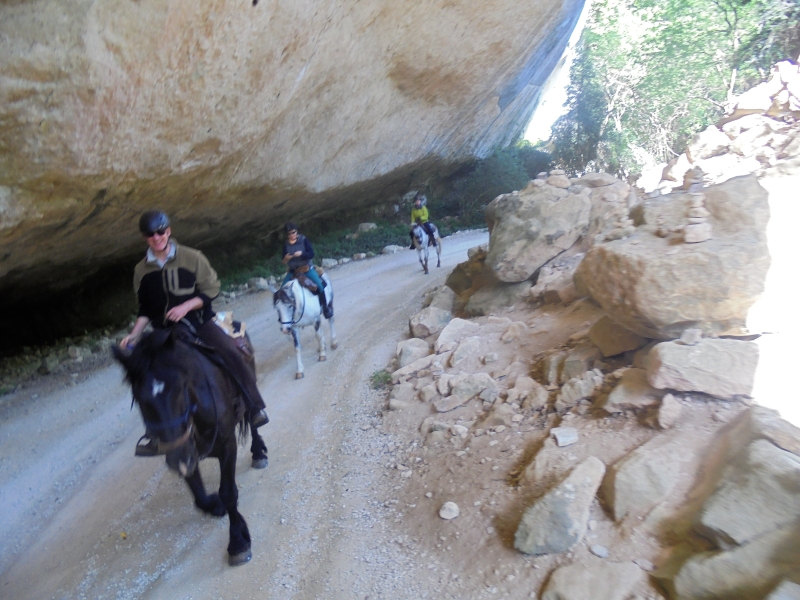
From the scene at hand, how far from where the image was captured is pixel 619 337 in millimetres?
4938

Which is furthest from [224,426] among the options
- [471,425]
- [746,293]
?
[746,293]

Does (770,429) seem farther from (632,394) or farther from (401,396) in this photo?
(401,396)

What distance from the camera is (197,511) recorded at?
482 cm

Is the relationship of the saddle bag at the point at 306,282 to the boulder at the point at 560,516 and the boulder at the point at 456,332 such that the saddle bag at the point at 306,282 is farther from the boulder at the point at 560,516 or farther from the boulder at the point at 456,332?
the boulder at the point at 560,516

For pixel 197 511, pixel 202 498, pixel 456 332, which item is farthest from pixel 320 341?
pixel 202 498

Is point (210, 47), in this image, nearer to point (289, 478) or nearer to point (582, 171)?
point (289, 478)

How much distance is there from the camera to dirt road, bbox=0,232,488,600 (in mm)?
Result: 3984

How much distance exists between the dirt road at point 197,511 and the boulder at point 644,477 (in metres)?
1.46

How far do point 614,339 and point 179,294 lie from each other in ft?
12.9

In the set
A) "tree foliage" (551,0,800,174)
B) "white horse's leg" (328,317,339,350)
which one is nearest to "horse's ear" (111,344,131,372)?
"white horse's leg" (328,317,339,350)

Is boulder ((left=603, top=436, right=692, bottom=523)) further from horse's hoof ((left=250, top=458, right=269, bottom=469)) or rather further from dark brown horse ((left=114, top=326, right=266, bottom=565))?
horse's hoof ((left=250, top=458, right=269, bottom=469))

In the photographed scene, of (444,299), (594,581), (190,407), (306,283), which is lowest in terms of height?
(444,299)

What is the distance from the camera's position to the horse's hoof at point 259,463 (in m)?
5.48

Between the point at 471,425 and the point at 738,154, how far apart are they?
7.26m
